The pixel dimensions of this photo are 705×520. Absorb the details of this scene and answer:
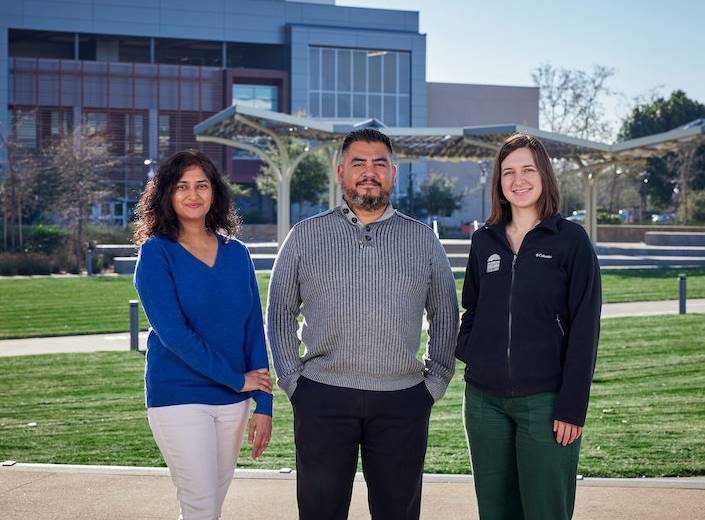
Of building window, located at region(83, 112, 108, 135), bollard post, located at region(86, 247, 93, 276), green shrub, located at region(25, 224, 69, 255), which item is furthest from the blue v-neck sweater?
building window, located at region(83, 112, 108, 135)

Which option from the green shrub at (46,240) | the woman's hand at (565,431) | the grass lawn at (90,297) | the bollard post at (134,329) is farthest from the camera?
the green shrub at (46,240)

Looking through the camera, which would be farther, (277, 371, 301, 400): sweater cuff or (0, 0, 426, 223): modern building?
(0, 0, 426, 223): modern building

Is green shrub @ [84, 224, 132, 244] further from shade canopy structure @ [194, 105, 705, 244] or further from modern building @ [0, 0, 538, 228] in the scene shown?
modern building @ [0, 0, 538, 228]

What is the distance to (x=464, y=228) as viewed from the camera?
64250mm

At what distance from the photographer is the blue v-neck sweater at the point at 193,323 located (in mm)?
3973

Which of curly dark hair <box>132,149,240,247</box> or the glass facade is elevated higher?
the glass facade

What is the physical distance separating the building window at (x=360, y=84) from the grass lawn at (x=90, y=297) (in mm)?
42317

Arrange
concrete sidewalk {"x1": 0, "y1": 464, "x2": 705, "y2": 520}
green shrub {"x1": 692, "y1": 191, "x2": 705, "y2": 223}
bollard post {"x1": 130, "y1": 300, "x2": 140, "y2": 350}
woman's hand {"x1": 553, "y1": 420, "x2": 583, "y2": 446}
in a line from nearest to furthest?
woman's hand {"x1": 553, "y1": 420, "x2": 583, "y2": 446} < concrete sidewalk {"x1": 0, "y1": 464, "x2": 705, "y2": 520} < bollard post {"x1": 130, "y1": 300, "x2": 140, "y2": 350} < green shrub {"x1": 692, "y1": 191, "x2": 705, "y2": 223}

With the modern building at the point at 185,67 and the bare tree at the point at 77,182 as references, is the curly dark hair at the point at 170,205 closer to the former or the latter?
the bare tree at the point at 77,182

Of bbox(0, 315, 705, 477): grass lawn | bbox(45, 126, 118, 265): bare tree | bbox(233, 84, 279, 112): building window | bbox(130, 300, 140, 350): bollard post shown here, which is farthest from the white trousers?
bbox(233, 84, 279, 112): building window

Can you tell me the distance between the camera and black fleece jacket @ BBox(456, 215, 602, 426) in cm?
382

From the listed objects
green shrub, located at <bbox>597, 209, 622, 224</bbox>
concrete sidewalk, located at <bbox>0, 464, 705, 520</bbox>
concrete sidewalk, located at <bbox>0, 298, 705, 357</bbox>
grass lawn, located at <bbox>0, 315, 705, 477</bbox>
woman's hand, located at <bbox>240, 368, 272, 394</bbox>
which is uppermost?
green shrub, located at <bbox>597, 209, 622, 224</bbox>

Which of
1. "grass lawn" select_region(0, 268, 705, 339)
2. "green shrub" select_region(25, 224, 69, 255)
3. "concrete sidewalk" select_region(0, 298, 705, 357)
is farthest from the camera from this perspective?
"green shrub" select_region(25, 224, 69, 255)

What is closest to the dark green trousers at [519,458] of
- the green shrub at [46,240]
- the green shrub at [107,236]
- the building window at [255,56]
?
the green shrub at [46,240]
